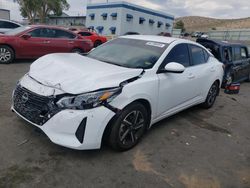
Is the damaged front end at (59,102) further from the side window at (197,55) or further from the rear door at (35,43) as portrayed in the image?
the rear door at (35,43)

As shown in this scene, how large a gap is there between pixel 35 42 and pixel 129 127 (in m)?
7.20

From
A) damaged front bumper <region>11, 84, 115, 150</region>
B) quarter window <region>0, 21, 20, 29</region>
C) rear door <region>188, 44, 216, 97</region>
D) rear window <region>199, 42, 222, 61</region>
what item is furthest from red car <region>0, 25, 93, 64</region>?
damaged front bumper <region>11, 84, 115, 150</region>

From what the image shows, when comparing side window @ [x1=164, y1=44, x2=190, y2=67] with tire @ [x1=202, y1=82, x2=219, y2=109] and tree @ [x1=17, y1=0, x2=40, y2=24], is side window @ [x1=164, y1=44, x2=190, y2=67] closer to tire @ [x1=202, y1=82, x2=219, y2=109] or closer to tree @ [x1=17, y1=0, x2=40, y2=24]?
tire @ [x1=202, y1=82, x2=219, y2=109]

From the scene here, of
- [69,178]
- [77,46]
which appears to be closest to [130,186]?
[69,178]

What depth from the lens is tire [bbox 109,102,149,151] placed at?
3.31 m

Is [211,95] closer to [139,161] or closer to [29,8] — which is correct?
[139,161]

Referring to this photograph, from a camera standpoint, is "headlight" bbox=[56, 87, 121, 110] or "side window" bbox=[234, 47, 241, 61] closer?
"headlight" bbox=[56, 87, 121, 110]

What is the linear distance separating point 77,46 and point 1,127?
7.19 meters

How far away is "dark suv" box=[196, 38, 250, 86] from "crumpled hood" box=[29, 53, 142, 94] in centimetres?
556

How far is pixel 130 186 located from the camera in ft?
→ 9.48

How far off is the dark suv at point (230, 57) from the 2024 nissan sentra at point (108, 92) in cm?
397

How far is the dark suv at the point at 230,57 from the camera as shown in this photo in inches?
325

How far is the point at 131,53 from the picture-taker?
429cm

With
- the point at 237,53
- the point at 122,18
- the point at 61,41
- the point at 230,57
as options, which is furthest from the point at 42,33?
the point at 122,18
